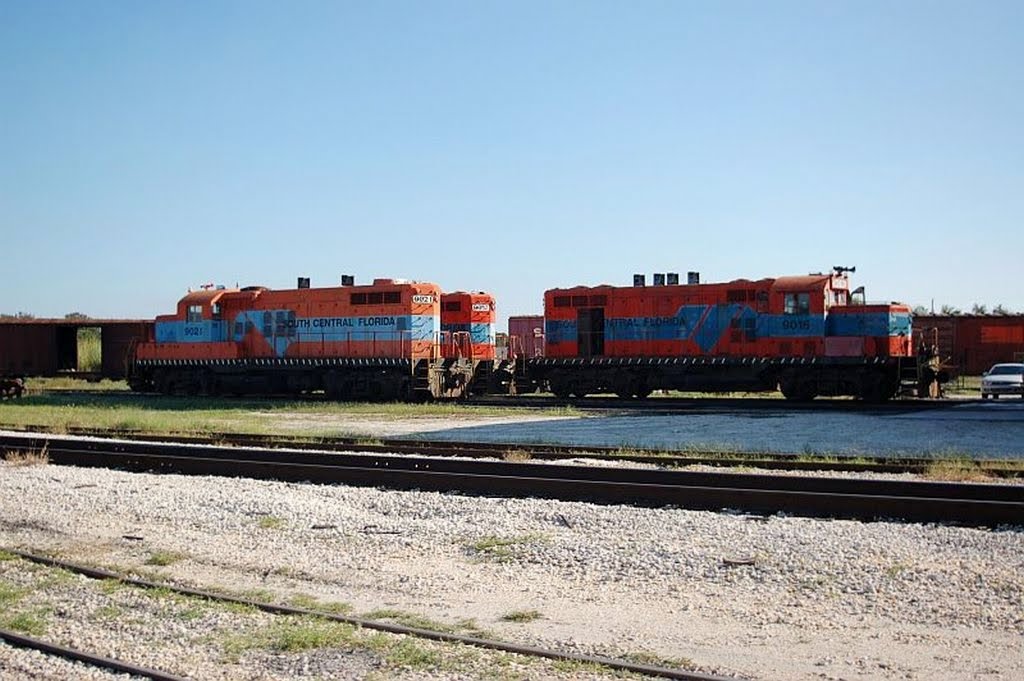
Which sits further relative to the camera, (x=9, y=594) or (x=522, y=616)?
(x=9, y=594)

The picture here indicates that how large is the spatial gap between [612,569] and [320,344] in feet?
84.8

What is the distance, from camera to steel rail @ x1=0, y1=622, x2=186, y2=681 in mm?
6184

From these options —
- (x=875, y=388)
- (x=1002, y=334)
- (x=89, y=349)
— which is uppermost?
(x=1002, y=334)

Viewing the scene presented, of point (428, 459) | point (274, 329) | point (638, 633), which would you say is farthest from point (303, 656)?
point (274, 329)

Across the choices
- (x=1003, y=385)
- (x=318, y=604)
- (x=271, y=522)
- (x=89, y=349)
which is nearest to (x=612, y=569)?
(x=318, y=604)

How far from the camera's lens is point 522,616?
7.36 metres

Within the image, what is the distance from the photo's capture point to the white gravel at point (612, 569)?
→ 661 centimetres

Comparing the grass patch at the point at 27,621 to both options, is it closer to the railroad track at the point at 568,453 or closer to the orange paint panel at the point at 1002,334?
the railroad track at the point at 568,453

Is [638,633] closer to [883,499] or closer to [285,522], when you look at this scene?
[883,499]

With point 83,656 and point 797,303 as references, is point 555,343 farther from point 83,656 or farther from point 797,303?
point 83,656

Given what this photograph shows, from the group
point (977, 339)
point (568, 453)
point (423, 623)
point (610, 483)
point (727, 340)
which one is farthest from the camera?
point (977, 339)

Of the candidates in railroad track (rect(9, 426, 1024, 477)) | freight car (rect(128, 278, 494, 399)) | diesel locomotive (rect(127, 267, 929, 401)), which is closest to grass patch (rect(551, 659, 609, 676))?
railroad track (rect(9, 426, 1024, 477))

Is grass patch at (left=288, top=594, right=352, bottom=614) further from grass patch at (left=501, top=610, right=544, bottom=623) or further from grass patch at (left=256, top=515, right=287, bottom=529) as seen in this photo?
grass patch at (left=256, top=515, right=287, bottom=529)

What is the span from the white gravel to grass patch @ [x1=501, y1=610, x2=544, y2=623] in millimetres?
85
